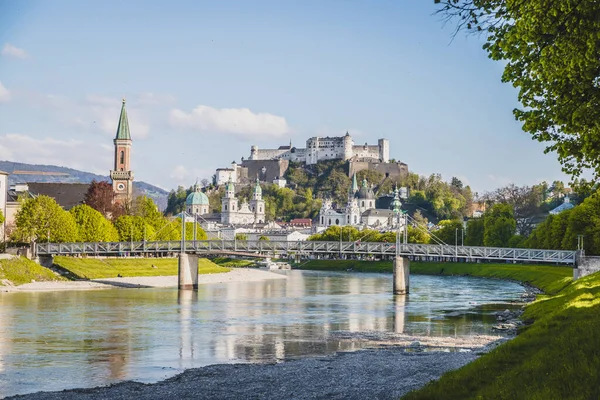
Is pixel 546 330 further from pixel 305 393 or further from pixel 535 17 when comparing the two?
pixel 535 17

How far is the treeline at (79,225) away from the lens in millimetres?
94250

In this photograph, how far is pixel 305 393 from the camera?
25.1 m

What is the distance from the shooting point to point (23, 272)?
7944 centimetres

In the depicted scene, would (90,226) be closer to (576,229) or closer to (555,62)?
(576,229)

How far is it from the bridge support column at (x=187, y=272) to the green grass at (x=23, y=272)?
1196cm

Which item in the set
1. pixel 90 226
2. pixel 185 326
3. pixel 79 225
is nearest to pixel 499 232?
pixel 90 226

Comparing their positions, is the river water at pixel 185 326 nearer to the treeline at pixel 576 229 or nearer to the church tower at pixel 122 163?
the treeline at pixel 576 229

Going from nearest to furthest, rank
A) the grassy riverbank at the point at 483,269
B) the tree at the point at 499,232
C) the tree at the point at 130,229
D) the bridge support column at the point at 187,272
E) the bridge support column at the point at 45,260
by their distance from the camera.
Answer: the bridge support column at the point at 187,272 → the grassy riverbank at the point at 483,269 → the bridge support column at the point at 45,260 → the tree at the point at 130,229 → the tree at the point at 499,232

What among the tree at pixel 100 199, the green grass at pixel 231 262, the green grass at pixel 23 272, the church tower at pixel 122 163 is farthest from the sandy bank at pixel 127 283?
the church tower at pixel 122 163

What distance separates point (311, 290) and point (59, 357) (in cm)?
5316

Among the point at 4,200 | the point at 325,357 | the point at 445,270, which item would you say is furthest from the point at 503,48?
the point at 445,270

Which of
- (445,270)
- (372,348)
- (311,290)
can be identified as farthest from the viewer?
(445,270)

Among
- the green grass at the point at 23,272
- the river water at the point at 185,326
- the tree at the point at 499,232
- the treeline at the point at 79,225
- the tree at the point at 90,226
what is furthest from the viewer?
the tree at the point at 499,232

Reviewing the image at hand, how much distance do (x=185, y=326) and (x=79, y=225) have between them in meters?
59.8
